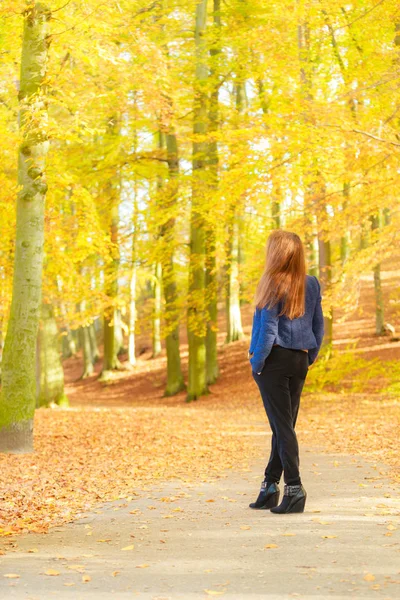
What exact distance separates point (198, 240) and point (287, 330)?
1504 cm

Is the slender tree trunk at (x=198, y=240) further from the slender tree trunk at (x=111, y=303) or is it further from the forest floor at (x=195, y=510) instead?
the forest floor at (x=195, y=510)

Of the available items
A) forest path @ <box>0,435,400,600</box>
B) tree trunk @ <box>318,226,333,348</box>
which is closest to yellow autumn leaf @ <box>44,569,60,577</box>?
forest path @ <box>0,435,400,600</box>

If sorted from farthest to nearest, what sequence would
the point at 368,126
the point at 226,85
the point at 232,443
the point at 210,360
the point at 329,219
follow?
the point at 210,360, the point at 226,85, the point at 329,219, the point at 368,126, the point at 232,443

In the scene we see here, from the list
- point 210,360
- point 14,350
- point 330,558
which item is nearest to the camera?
point 330,558

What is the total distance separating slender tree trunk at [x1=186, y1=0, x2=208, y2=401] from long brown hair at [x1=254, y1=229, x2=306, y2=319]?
12.2 meters

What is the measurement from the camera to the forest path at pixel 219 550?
3877mm

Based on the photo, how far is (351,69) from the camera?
624 inches

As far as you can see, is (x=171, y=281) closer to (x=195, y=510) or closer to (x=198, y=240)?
(x=198, y=240)

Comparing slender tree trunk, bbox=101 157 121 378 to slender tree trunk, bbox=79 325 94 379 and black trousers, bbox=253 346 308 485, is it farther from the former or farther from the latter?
black trousers, bbox=253 346 308 485

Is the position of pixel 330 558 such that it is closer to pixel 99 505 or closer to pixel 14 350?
pixel 99 505

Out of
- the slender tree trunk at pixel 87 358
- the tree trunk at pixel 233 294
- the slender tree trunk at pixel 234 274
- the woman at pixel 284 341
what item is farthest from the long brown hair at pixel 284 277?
the slender tree trunk at pixel 87 358

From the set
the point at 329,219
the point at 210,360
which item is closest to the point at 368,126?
the point at 329,219

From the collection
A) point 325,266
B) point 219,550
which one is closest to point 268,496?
point 219,550

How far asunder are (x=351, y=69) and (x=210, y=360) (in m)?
10.7
